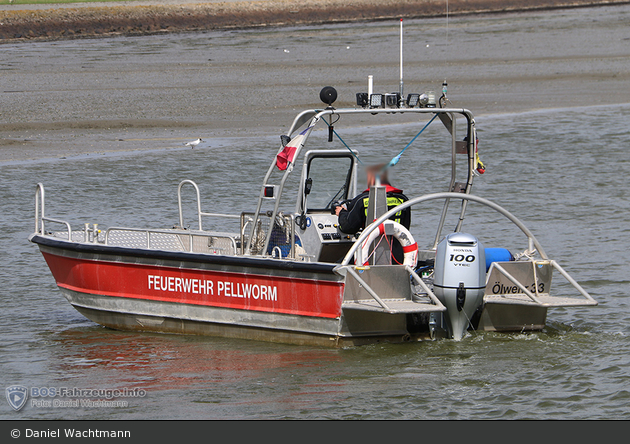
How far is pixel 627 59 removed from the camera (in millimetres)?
25047

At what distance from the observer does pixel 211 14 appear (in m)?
36.5

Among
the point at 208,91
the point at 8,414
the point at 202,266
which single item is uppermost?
the point at 208,91

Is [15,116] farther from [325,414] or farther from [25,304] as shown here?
[325,414]

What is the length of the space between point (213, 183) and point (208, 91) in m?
7.21

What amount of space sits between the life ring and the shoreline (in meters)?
25.8

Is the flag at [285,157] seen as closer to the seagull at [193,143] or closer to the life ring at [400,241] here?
the life ring at [400,241]

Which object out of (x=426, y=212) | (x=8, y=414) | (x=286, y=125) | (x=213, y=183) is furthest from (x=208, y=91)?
(x=8, y=414)

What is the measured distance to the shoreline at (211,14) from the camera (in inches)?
1280

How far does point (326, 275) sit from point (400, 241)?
662 millimetres

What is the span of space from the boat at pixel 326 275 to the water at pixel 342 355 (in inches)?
6.1

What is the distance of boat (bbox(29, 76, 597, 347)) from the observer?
6848 mm

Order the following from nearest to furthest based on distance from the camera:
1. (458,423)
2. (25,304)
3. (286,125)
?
(458,423)
(25,304)
(286,125)

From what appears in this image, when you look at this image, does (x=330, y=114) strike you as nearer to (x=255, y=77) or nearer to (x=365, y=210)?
(x=365, y=210)

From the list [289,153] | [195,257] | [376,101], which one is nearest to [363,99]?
[376,101]
